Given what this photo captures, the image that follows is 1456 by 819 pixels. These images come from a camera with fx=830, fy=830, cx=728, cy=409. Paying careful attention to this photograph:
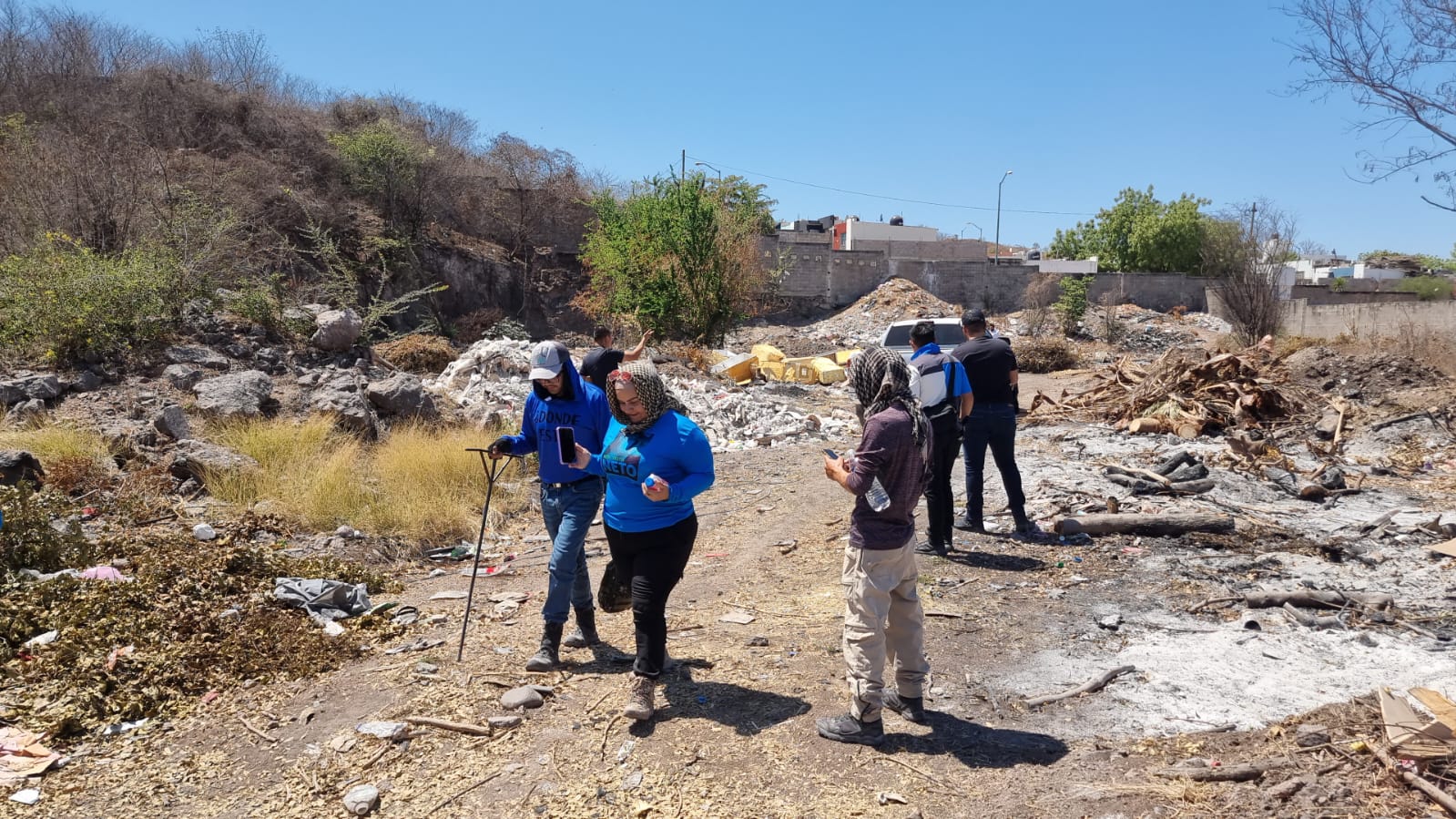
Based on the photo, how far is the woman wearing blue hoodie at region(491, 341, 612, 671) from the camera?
418 centimetres

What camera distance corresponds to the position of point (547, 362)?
4.20m

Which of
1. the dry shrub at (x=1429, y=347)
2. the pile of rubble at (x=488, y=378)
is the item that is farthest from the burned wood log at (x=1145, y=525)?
the dry shrub at (x=1429, y=347)

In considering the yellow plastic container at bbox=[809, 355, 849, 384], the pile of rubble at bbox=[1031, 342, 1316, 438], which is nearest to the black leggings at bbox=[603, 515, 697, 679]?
the pile of rubble at bbox=[1031, 342, 1316, 438]

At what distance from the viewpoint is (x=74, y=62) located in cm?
2352

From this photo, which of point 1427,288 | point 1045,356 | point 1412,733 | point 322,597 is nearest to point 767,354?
point 1045,356

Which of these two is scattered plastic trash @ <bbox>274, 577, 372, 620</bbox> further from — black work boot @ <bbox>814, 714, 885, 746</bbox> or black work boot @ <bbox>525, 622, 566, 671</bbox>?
black work boot @ <bbox>814, 714, 885, 746</bbox>

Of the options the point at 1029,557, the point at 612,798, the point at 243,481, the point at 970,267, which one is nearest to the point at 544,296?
the point at 970,267

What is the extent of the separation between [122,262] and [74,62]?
18122 mm

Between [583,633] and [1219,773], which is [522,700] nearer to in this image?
[583,633]

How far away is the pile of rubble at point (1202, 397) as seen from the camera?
10852mm

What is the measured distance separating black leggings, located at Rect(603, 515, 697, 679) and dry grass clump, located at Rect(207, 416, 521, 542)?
4.07 metres

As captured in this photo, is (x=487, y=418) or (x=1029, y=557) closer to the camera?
(x=1029, y=557)

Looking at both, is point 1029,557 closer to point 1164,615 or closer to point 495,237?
point 1164,615

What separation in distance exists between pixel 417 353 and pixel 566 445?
40.5ft
